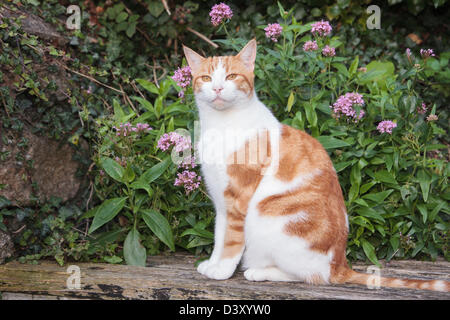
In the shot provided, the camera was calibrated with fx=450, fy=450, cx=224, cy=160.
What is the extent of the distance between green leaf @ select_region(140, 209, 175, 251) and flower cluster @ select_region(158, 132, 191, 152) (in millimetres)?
529

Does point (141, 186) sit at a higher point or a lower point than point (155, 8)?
lower

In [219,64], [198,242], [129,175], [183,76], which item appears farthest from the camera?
[183,76]

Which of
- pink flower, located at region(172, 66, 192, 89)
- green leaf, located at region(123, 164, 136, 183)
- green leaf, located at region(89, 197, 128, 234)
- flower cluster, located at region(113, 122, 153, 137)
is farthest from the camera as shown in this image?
pink flower, located at region(172, 66, 192, 89)

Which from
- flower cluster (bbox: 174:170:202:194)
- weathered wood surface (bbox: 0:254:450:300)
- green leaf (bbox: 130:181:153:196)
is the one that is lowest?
weathered wood surface (bbox: 0:254:450:300)

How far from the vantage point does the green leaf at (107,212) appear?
3445 mm

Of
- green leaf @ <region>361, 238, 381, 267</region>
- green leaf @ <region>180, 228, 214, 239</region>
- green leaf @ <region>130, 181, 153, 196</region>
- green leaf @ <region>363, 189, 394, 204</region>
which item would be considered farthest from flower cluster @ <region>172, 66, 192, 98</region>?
green leaf @ <region>361, 238, 381, 267</region>

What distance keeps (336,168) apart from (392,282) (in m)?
1.12

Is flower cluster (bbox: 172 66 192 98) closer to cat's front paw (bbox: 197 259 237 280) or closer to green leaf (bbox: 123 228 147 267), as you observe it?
green leaf (bbox: 123 228 147 267)

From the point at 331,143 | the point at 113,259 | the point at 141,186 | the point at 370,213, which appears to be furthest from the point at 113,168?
the point at 370,213

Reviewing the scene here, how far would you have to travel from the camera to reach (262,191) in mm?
A: 3086

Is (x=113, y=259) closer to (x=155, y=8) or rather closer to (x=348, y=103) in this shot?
(x=348, y=103)

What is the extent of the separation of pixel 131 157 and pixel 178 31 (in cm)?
216

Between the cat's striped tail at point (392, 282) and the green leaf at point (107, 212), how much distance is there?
1.73 meters

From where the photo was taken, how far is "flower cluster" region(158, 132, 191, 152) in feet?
11.5
